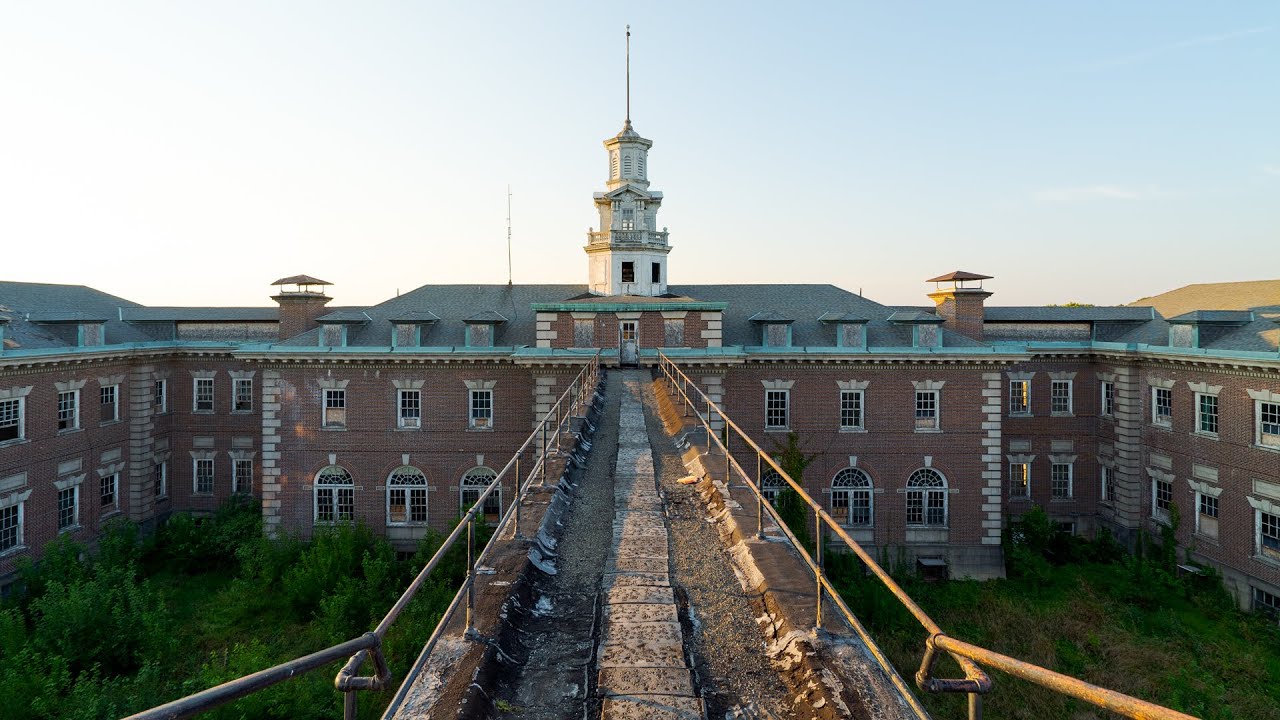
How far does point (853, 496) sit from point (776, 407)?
17.0ft

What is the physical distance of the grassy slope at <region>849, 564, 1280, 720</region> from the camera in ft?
64.8

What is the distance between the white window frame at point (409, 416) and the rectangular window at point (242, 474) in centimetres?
942

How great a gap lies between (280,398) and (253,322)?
7329 mm

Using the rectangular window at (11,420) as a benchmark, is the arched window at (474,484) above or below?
below

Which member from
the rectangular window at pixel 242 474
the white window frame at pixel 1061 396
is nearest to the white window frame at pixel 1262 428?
the white window frame at pixel 1061 396

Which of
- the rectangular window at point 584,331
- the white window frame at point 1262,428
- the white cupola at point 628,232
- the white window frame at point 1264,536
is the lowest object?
the white window frame at point 1264,536

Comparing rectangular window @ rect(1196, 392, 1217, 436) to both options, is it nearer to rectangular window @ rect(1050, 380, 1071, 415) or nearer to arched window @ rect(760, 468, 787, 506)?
rectangular window @ rect(1050, 380, 1071, 415)

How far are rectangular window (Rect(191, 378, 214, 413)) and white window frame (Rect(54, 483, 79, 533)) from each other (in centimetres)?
641

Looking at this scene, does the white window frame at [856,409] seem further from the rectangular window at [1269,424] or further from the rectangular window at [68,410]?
the rectangular window at [68,410]

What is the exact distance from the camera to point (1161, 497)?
29.4 metres

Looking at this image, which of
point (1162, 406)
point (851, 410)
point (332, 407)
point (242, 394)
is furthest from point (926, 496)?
point (242, 394)

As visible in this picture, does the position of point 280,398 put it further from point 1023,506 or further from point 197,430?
point 1023,506

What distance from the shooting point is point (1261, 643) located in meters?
22.7

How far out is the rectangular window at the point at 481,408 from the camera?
3052 cm
